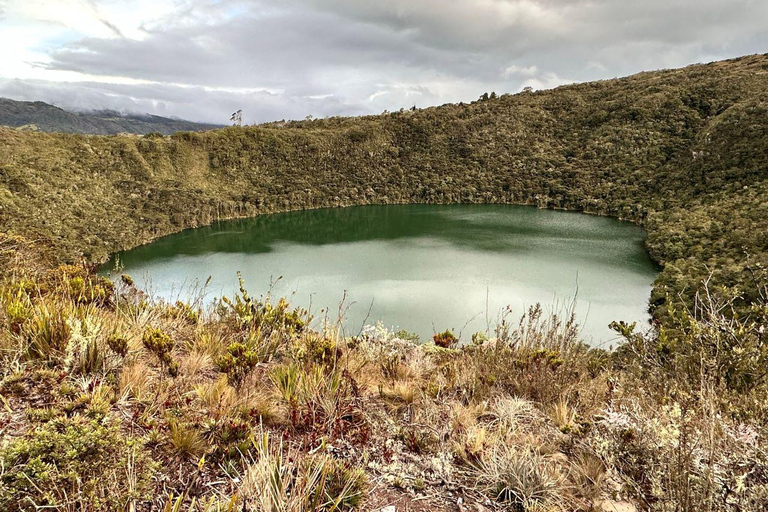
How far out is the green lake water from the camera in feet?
45.5

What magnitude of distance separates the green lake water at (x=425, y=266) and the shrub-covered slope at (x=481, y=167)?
2.16 meters

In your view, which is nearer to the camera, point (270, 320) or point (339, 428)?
point (339, 428)

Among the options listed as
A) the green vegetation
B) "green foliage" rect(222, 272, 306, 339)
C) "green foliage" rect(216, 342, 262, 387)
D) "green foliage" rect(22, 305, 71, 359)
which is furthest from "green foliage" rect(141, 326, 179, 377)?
"green foliage" rect(222, 272, 306, 339)

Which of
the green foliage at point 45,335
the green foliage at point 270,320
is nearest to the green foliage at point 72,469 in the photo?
the green foliage at point 45,335

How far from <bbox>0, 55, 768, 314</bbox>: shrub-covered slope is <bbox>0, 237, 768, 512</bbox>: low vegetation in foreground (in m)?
12.4

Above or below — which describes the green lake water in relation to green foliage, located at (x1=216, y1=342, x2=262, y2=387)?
below

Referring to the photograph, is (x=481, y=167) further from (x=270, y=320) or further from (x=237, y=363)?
(x=237, y=363)

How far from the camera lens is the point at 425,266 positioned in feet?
65.8

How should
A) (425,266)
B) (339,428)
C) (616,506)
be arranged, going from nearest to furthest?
1. (616,506)
2. (339,428)
3. (425,266)

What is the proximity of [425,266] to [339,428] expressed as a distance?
1761 cm

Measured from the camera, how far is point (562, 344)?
179 inches

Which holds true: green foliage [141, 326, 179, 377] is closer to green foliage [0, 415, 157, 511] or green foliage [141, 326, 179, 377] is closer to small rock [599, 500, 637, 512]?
green foliage [0, 415, 157, 511]

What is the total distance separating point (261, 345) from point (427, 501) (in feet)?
7.55

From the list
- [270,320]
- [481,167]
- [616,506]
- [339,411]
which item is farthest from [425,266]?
[481,167]
